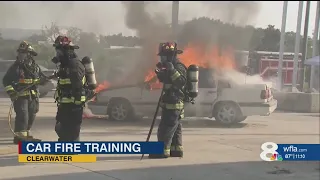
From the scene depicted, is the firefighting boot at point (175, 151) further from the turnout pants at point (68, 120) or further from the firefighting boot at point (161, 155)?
the turnout pants at point (68, 120)

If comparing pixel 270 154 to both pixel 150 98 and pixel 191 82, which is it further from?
pixel 150 98

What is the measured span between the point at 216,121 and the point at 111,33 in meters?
4.56

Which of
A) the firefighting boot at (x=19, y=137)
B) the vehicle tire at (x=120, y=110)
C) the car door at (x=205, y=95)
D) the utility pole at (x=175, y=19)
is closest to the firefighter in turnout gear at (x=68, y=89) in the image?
the firefighting boot at (x=19, y=137)

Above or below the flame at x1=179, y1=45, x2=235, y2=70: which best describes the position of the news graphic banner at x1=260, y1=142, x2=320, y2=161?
below

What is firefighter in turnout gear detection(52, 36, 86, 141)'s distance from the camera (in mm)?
6199

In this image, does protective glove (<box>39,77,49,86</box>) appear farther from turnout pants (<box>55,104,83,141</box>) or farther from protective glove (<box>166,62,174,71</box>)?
protective glove (<box>166,62,174,71</box>)

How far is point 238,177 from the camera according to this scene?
255 inches

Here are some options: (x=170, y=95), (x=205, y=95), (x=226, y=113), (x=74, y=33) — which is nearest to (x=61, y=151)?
(x=170, y=95)

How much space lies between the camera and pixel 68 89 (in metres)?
6.24

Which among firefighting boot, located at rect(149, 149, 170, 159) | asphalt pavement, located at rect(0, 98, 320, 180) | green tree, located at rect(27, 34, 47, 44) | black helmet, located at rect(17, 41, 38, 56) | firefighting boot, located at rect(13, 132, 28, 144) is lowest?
asphalt pavement, located at rect(0, 98, 320, 180)

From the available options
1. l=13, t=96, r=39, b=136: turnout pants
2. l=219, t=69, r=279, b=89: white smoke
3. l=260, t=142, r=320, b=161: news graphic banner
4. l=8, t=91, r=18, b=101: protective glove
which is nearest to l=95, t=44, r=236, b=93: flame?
l=219, t=69, r=279, b=89: white smoke

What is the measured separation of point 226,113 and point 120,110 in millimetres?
2501

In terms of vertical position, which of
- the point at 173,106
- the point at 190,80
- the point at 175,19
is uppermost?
the point at 175,19

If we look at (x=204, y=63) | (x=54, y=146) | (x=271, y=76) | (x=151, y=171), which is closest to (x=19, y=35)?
(x=54, y=146)
